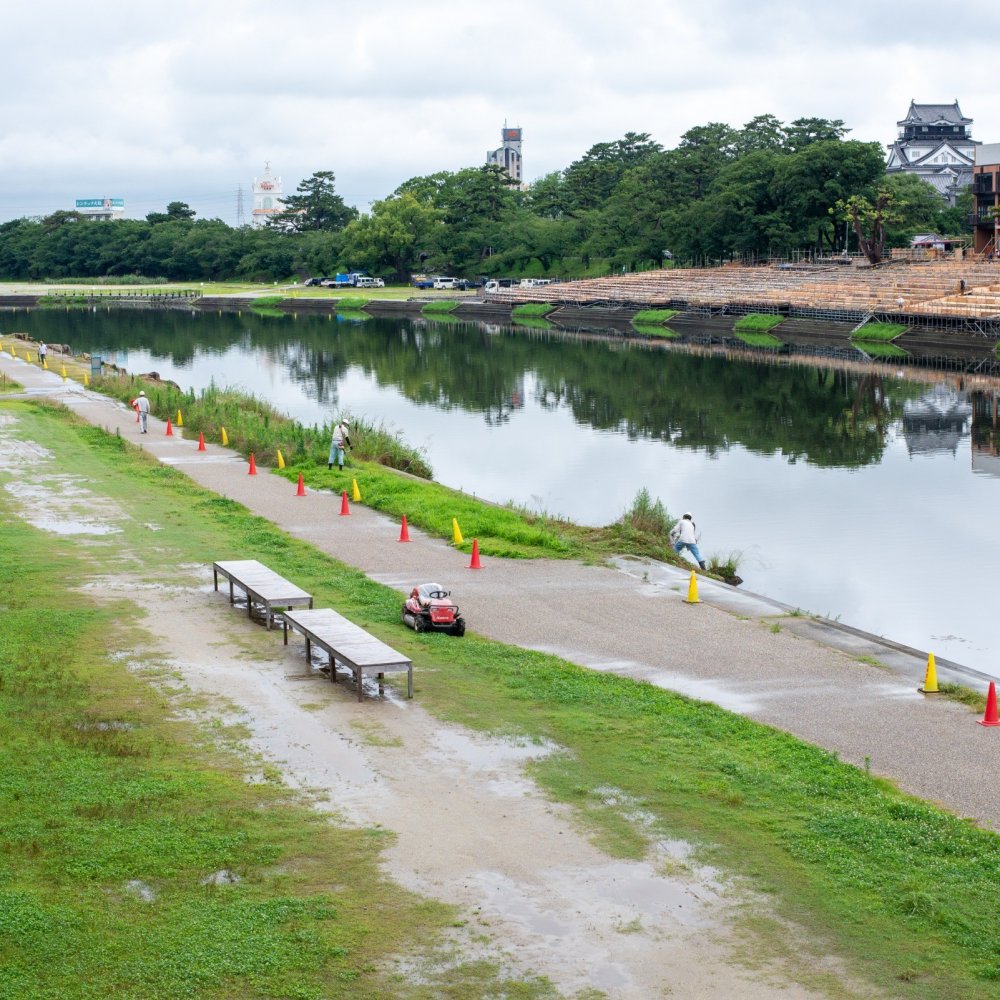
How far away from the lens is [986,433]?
50969 millimetres

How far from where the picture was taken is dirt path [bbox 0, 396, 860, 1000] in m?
10.2

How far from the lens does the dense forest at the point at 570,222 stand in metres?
107

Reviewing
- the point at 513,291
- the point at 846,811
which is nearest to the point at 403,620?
the point at 846,811

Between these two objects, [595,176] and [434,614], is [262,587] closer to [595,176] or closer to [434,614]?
[434,614]

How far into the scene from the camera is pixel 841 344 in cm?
8631

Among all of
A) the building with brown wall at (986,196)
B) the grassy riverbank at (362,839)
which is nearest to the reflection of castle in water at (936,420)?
the grassy riverbank at (362,839)

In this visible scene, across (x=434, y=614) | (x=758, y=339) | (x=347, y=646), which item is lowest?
(x=434, y=614)

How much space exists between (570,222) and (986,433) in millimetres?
95634

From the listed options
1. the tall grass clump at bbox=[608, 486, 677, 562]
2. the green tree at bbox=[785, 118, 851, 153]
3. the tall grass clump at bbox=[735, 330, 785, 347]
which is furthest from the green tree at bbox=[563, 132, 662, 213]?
the tall grass clump at bbox=[608, 486, 677, 562]

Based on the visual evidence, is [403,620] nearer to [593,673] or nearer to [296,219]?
[593,673]

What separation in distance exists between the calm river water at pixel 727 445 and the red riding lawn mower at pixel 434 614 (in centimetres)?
804

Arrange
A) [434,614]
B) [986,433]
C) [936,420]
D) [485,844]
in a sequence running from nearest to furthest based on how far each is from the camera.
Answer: [485,844]
[434,614]
[986,433]
[936,420]

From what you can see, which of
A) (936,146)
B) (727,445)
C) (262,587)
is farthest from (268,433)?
(936,146)

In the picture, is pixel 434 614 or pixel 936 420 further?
pixel 936 420
